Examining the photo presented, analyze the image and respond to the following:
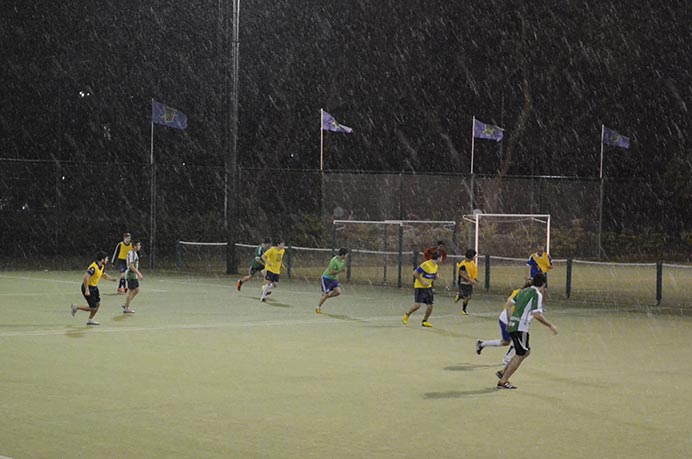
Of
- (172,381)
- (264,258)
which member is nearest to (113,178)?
(264,258)

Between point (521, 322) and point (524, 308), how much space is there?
18 centimetres

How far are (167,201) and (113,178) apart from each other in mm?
3069

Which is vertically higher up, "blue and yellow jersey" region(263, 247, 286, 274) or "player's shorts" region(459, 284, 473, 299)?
"blue and yellow jersey" region(263, 247, 286, 274)

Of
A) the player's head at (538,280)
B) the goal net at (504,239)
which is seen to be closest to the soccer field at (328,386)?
the player's head at (538,280)

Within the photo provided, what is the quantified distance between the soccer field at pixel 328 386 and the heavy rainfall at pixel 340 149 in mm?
4761

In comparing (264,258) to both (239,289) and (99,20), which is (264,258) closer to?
(239,289)

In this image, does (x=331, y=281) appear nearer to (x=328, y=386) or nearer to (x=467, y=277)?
(x=467, y=277)

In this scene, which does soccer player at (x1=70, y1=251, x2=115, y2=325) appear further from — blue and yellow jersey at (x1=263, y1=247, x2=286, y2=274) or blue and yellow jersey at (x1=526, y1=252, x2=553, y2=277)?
blue and yellow jersey at (x1=526, y1=252, x2=553, y2=277)

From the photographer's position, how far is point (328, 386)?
14.4 m

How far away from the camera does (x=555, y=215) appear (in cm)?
5203

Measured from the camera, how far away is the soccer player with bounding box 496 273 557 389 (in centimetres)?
1433

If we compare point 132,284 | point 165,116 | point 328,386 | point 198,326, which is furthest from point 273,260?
point 165,116

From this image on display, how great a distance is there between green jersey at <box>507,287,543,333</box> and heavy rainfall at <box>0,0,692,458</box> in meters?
12.5

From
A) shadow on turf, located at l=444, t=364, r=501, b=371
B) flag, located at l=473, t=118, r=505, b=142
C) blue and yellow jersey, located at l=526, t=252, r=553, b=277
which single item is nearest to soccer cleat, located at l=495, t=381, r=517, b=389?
shadow on turf, located at l=444, t=364, r=501, b=371
